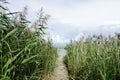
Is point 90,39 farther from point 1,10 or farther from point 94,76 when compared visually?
point 1,10

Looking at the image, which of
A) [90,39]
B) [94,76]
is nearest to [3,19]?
[94,76]

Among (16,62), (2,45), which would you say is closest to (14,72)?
(16,62)

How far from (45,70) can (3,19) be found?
6.92 feet

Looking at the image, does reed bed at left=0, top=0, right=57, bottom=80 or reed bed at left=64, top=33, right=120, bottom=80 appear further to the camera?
reed bed at left=64, top=33, right=120, bottom=80

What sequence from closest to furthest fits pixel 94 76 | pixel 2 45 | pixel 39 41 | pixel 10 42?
1. pixel 2 45
2. pixel 10 42
3. pixel 94 76
4. pixel 39 41

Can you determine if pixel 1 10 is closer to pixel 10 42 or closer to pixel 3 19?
pixel 3 19

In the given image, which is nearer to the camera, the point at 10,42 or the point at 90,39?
the point at 10,42

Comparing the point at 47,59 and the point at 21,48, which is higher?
the point at 21,48

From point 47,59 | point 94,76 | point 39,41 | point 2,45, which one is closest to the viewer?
point 2,45

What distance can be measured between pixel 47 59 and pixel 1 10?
226cm

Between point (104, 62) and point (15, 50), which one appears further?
point (104, 62)

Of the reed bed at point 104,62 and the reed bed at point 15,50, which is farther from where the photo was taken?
the reed bed at point 104,62

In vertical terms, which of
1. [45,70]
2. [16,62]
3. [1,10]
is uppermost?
[1,10]

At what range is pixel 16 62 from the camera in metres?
4.67
